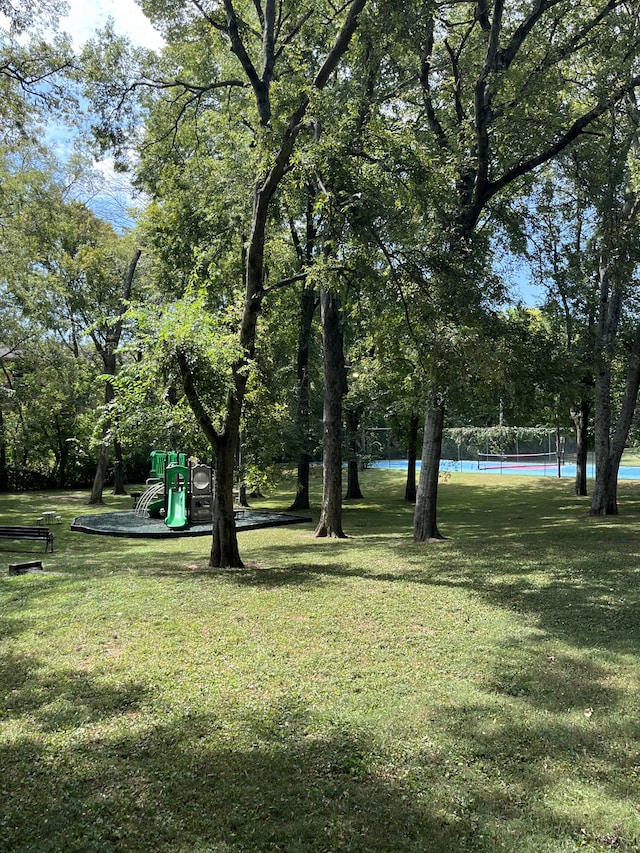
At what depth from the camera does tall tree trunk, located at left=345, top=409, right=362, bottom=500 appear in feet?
75.2

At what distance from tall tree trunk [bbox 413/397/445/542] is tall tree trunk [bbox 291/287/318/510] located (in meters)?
8.39

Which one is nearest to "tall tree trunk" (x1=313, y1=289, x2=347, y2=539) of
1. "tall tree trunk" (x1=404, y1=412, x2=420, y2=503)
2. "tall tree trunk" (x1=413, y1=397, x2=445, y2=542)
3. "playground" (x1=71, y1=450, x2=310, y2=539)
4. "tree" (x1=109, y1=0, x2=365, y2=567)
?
"tall tree trunk" (x1=413, y1=397, x2=445, y2=542)

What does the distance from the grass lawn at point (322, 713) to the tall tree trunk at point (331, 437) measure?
5807mm

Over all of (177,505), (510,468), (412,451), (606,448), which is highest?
(606,448)

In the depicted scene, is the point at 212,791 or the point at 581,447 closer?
the point at 212,791

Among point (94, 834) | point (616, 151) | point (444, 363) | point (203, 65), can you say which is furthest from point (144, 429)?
point (616, 151)

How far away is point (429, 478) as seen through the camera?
1281 cm

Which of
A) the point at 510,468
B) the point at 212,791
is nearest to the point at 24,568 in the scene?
the point at 212,791

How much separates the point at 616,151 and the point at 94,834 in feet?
50.6

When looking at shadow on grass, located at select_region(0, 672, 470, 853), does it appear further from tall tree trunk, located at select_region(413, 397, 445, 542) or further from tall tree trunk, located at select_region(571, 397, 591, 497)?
tall tree trunk, located at select_region(571, 397, 591, 497)

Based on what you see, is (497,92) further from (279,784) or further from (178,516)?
(178,516)

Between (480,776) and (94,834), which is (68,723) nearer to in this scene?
(94,834)

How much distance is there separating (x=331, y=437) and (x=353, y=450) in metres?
8.27

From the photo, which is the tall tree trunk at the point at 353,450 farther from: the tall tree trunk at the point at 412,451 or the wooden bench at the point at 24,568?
the wooden bench at the point at 24,568
